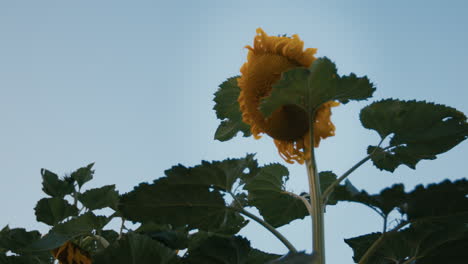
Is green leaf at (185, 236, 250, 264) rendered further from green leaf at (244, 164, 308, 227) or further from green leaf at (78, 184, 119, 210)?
green leaf at (78, 184, 119, 210)

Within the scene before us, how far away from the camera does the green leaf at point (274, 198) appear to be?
167 centimetres

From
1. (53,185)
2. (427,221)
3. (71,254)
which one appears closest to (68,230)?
(71,254)

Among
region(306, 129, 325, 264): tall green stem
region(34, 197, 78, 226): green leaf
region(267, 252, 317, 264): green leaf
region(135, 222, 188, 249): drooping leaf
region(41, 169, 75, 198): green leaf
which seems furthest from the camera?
region(41, 169, 75, 198): green leaf

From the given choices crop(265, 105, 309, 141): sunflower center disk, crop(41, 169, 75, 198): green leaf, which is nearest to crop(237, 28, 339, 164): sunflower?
crop(265, 105, 309, 141): sunflower center disk

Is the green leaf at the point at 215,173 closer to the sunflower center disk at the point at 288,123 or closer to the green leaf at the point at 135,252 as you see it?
the sunflower center disk at the point at 288,123

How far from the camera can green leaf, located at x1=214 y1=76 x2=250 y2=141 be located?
172 centimetres

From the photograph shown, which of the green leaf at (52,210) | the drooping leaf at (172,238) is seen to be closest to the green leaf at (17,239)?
the green leaf at (52,210)

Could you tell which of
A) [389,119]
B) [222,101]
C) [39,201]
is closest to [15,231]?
[39,201]

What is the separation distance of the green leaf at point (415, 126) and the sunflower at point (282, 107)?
0.19m

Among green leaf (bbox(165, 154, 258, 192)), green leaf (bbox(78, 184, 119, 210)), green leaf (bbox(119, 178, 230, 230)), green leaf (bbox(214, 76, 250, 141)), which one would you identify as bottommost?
green leaf (bbox(119, 178, 230, 230))

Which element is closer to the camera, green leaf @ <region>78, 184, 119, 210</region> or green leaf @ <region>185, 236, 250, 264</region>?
green leaf @ <region>185, 236, 250, 264</region>

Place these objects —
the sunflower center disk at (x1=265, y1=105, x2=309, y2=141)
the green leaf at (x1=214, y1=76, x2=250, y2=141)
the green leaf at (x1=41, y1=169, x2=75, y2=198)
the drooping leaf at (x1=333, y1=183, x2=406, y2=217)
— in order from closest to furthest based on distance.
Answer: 1. the drooping leaf at (x1=333, y1=183, x2=406, y2=217)
2. the sunflower center disk at (x1=265, y1=105, x2=309, y2=141)
3. the green leaf at (x1=214, y1=76, x2=250, y2=141)
4. the green leaf at (x1=41, y1=169, x2=75, y2=198)

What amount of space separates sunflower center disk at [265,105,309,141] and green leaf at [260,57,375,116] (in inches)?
1.6

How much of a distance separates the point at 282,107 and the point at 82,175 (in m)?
1.62
